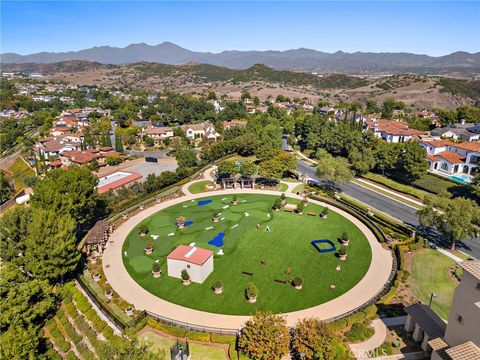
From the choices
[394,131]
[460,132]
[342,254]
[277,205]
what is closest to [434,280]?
[342,254]

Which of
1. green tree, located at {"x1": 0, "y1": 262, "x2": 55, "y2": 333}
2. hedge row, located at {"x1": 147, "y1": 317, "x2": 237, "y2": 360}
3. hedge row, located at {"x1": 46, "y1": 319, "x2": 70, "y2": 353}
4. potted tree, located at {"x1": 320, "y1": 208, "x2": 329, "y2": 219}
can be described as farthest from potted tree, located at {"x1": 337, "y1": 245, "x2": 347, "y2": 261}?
green tree, located at {"x1": 0, "y1": 262, "x2": 55, "y2": 333}

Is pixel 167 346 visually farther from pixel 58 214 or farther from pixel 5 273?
pixel 58 214

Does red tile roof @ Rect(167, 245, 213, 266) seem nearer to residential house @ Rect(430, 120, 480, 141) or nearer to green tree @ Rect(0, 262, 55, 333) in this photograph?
green tree @ Rect(0, 262, 55, 333)

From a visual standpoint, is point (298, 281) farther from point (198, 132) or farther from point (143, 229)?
point (198, 132)

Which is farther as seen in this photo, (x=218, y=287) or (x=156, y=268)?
(x=156, y=268)

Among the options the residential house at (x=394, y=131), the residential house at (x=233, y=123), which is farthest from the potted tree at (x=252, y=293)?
the residential house at (x=233, y=123)

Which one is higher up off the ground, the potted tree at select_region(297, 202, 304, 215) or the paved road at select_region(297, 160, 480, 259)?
the potted tree at select_region(297, 202, 304, 215)
